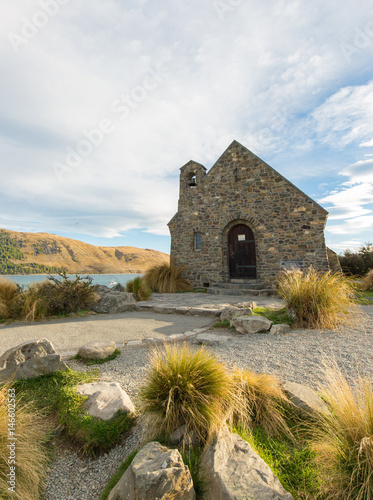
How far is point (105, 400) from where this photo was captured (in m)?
2.74

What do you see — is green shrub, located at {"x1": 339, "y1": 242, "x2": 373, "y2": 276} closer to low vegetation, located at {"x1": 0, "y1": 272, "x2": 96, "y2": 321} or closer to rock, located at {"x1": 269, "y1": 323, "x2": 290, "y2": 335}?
rock, located at {"x1": 269, "y1": 323, "x2": 290, "y2": 335}

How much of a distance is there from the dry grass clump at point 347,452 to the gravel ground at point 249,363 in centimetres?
111

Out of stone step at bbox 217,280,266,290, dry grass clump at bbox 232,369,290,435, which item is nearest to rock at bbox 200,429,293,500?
dry grass clump at bbox 232,369,290,435

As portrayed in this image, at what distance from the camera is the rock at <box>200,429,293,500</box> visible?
5.28 feet

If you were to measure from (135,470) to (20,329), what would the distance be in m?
5.53

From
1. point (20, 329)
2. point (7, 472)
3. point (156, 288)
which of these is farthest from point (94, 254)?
point (7, 472)

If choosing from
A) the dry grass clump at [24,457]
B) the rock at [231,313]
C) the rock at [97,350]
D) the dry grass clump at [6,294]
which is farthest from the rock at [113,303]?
the dry grass clump at [24,457]

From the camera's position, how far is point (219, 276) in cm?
1269

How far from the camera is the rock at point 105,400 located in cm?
260

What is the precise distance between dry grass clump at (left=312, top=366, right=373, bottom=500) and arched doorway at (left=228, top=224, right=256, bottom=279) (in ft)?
33.8

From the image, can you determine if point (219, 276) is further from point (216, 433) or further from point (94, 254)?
point (94, 254)

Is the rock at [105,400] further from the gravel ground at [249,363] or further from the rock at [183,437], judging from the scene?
the rock at [183,437]

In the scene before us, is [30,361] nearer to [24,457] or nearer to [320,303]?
[24,457]

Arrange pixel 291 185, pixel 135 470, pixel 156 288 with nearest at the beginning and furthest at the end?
pixel 135 470 < pixel 291 185 < pixel 156 288
